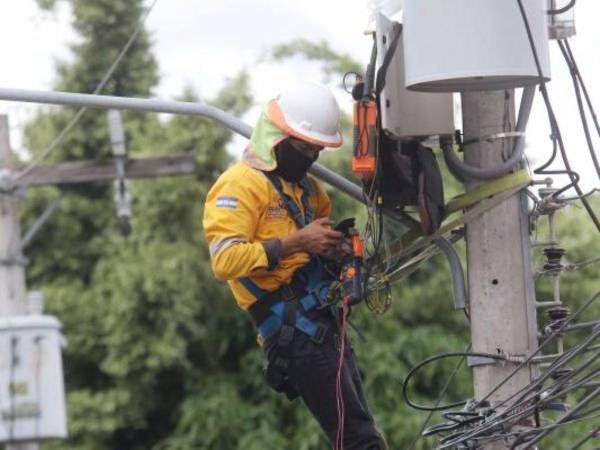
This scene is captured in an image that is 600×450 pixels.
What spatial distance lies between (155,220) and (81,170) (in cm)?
93

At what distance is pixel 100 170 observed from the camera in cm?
1605

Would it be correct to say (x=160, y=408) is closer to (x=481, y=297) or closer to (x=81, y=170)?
(x=81, y=170)

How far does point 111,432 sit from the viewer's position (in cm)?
1599

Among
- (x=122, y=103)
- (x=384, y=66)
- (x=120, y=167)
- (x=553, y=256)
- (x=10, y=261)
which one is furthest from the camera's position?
(x=120, y=167)

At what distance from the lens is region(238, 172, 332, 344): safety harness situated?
22.2 feet

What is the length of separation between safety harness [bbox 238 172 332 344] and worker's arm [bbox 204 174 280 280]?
16 centimetres

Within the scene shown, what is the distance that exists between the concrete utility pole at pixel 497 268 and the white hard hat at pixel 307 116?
0.61m

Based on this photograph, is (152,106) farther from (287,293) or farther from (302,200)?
(287,293)

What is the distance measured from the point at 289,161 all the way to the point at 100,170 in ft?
30.8

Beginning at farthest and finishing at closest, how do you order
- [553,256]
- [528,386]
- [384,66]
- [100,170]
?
1. [100,170]
2. [553,256]
3. [384,66]
4. [528,386]

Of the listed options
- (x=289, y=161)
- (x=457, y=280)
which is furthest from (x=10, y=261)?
(x=457, y=280)

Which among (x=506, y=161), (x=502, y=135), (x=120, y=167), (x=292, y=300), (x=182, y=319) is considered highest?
(x=120, y=167)

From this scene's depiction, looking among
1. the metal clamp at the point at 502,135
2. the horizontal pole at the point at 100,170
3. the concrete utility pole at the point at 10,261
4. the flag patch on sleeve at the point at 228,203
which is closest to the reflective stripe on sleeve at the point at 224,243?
the flag patch on sleeve at the point at 228,203

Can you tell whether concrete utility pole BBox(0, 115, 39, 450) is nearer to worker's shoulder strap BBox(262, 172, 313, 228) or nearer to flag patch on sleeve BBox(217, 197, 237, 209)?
worker's shoulder strap BBox(262, 172, 313, 228)
